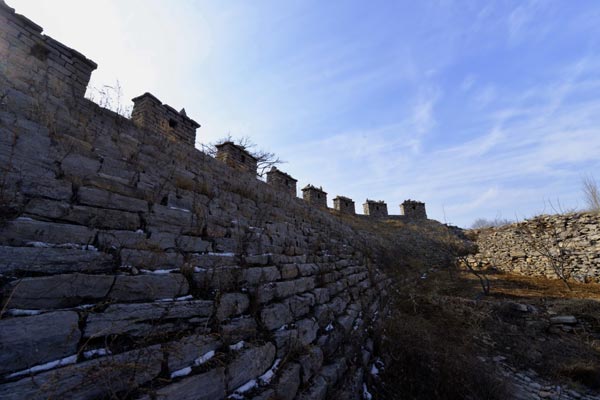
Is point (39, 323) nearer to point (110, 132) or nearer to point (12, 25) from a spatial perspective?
point (110, 132)

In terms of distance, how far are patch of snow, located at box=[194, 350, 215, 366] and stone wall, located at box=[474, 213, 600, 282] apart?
13350 millimetres

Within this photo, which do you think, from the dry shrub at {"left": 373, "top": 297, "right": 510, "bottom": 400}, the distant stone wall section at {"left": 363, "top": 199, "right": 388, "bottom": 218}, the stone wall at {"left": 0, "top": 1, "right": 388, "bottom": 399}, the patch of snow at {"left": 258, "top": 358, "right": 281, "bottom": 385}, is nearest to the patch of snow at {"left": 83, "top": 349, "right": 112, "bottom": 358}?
the stone wall at {"left": 0, "top": 1, "right": 388, "bottom": 399}

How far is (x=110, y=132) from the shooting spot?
3785mm

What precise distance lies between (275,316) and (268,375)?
0.63 metres

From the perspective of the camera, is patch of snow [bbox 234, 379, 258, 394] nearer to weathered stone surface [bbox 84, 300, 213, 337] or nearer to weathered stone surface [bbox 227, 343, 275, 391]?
weathered stone surface [bbox 227, 343, 275, 391]

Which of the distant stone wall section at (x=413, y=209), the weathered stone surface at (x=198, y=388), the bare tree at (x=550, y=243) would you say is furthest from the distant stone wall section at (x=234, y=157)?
the distant stone wall section at (x=413, y=209)

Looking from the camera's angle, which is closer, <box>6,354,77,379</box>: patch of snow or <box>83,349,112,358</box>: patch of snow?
<box>6,354,77,379</box>: patch of snow

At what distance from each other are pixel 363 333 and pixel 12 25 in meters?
7.46

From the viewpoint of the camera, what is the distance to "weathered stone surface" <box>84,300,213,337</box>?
157 cm

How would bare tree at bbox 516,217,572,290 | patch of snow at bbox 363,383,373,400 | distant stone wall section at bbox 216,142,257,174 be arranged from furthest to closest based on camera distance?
1. bare tree at bbox 516,217,572,290
2. distant stone wall section at bbox 216,142,257,174
3. patch of snow at bbox 363,383,373,400

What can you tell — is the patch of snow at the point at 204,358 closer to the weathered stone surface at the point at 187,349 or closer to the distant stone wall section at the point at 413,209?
the weathered stone surface at the point at 187,349

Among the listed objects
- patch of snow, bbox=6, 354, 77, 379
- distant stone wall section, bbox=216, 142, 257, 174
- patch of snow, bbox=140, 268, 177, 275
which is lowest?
patch of snow, bbox=6, 354, 77, 379

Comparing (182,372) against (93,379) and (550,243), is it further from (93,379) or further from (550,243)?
(550,243)

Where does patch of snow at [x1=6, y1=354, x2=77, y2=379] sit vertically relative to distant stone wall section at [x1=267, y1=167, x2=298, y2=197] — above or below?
below
